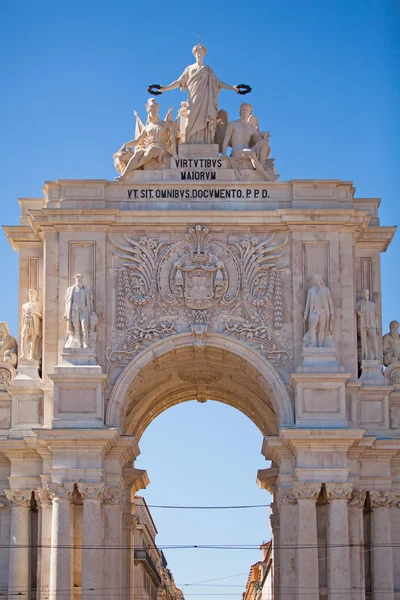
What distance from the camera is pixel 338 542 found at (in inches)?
1793

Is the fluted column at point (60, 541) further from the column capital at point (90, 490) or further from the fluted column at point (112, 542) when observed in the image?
the fluted column at point (112, 542)

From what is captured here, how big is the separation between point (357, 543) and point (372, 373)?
4.52 m

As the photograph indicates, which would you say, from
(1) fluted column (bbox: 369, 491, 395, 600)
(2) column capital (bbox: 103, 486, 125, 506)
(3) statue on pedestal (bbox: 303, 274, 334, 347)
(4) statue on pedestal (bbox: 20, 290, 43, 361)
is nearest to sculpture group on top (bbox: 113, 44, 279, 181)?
(3) statue on pedestal (bbox: 303, 274, 334, 347)

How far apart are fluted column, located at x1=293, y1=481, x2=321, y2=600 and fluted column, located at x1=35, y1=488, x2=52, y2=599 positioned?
6224 mm

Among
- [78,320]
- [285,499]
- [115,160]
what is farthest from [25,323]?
[285,499]

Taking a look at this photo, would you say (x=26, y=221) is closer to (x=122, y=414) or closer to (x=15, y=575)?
(x=122, y=414)

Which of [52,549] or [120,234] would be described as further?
[120,234]

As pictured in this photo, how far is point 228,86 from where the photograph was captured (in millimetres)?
50156

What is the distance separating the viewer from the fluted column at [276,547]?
162 feet

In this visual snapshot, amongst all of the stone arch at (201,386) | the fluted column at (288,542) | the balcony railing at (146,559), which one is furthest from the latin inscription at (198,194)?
the balcony railing at (146,559)

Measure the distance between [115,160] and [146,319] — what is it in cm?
469

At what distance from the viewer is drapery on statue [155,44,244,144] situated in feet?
163

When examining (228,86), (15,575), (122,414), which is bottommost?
(15,575)

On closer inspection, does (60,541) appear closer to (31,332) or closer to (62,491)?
(62,491)
